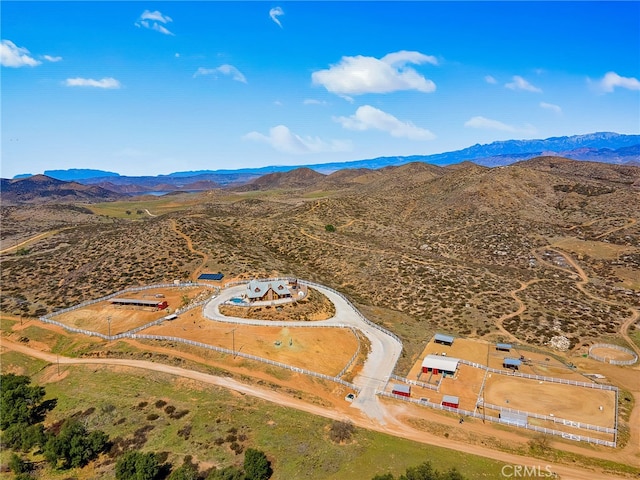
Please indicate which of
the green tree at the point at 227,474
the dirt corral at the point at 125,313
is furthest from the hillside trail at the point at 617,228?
the green tree at the point at 227,474

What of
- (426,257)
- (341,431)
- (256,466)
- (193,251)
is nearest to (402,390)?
(341,431)

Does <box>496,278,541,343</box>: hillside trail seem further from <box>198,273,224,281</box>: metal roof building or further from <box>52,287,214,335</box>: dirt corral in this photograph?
<box>198,273,224,281</box>: metal roof building

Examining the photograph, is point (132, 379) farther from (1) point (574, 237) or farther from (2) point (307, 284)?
(1) point (574, 237)

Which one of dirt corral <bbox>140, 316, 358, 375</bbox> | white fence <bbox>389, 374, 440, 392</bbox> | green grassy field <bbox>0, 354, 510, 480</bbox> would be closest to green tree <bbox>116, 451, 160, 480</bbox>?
green grassy field <bbox>0, 354, 510, 480</bbox>

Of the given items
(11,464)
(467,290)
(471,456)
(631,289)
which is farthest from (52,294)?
(631,289)

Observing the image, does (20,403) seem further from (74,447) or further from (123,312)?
(123,312)

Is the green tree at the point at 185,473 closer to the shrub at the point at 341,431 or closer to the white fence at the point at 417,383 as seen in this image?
the shrub at the point at 341,431
